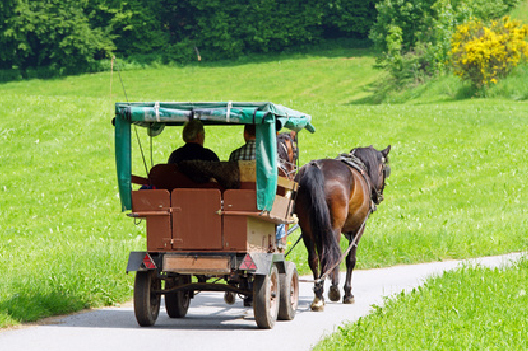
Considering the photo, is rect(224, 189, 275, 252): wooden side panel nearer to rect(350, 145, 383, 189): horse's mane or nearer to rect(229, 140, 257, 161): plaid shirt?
rect(229, 140, 257, 161): plaid shirt

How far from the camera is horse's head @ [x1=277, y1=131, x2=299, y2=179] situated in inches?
508

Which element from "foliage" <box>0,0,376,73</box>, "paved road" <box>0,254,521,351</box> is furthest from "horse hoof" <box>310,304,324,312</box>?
"foliage" <box>0,0,376,73</box>

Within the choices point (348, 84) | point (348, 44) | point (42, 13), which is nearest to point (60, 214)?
point (348, 84)

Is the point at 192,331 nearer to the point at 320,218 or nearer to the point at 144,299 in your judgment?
the point at 144,299

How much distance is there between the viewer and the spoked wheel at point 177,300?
11836mm

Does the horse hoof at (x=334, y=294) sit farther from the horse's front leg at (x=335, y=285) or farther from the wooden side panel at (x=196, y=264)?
the wooden side panel at (x=196, y=264)

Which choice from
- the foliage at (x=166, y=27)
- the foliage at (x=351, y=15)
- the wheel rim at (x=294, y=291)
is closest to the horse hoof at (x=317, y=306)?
the wheel rim at (x=294, y=291)

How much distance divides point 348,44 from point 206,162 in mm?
70185

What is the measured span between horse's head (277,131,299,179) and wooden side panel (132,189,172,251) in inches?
94.3

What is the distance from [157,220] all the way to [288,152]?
312 centimetres

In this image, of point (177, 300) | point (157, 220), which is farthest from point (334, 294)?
point (157, 220)

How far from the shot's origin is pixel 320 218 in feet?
40.1

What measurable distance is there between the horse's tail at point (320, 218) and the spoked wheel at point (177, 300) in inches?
68.4

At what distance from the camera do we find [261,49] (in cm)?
8094
